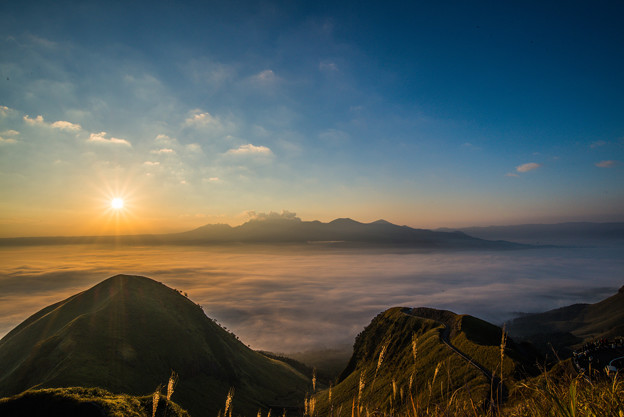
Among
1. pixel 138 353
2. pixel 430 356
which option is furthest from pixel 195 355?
pixel 430 356

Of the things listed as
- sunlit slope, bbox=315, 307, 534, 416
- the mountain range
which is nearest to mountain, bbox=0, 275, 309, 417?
the mountain range

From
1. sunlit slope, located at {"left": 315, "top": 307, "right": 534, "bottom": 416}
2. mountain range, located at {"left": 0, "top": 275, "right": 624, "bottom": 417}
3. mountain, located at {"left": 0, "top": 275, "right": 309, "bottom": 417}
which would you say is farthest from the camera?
mountain, located at {"left": 0, "top": 275, "right": 309, "bottom": 417}

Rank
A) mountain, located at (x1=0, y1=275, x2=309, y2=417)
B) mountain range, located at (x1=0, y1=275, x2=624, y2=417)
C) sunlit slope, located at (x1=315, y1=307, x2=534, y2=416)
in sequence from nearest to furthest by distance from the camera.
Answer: sunlit slope, located at (x1=315, y1=307, x2=534, y2=416)
mountain range, located at (x1=0, y1=275, x2=624, y2=417)
mountain, located at (x1=0, y1=275, x2=309, y2=417)

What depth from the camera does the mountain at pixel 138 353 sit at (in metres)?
79.3

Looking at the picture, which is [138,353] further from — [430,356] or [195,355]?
[430,356]

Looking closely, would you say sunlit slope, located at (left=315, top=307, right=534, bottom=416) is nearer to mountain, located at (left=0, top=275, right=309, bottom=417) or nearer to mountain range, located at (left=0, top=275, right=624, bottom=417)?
mountain range, located at (left=0, top=275, right=624, bottom=417)

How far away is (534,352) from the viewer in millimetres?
70625

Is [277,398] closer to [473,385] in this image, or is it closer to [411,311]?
[411,311]

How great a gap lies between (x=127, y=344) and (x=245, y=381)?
56062mm

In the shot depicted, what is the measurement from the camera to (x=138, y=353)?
98.8 meters

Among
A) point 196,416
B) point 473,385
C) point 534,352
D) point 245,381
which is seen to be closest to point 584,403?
A: point 473,385

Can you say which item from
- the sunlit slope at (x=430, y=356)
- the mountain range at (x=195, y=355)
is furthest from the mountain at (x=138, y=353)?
the sunlit slope at (x=430, y=356)

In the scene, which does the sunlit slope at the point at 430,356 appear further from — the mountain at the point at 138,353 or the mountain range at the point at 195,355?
the mountain at the point at 138,353

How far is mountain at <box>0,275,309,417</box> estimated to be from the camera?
7931 cm
